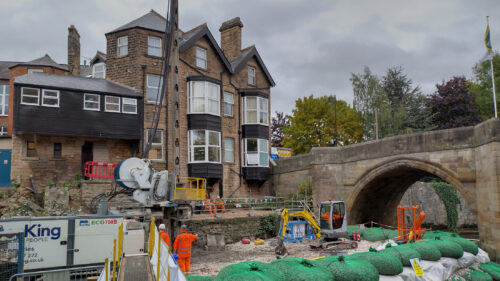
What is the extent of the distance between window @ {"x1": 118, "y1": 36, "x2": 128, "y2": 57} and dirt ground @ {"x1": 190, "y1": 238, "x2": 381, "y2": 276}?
42.7 feet

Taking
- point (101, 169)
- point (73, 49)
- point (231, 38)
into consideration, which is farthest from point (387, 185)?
point (73, 49)

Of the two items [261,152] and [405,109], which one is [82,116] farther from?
[405,109]

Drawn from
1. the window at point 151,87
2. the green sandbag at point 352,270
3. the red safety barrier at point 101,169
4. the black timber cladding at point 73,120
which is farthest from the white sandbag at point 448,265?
the window at point 151,87

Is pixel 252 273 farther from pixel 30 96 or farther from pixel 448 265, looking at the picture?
pixel 30 96

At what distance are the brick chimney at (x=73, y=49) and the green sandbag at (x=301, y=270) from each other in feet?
79.4

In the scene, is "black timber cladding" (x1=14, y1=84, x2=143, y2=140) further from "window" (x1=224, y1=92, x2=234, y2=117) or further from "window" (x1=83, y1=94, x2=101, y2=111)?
"window" (x1=224, y1=92, x2=234, y2=117)

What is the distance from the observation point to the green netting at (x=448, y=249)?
14305mm

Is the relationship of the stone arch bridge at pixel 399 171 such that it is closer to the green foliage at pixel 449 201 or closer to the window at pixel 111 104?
the green foliage at pixel 449 201

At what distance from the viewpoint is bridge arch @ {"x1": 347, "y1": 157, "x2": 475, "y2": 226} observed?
18844 millimetres

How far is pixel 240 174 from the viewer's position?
27.5m

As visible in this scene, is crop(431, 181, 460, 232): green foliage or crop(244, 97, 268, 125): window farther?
crop(244, 97, 268, 125): window

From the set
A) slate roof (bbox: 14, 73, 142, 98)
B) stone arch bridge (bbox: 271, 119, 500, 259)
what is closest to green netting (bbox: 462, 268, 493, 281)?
stone arch bridge (bbox: 271, 119, 500, 259)

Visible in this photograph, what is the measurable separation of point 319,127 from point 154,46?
20592mm

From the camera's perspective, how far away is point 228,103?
2759 centimetres
